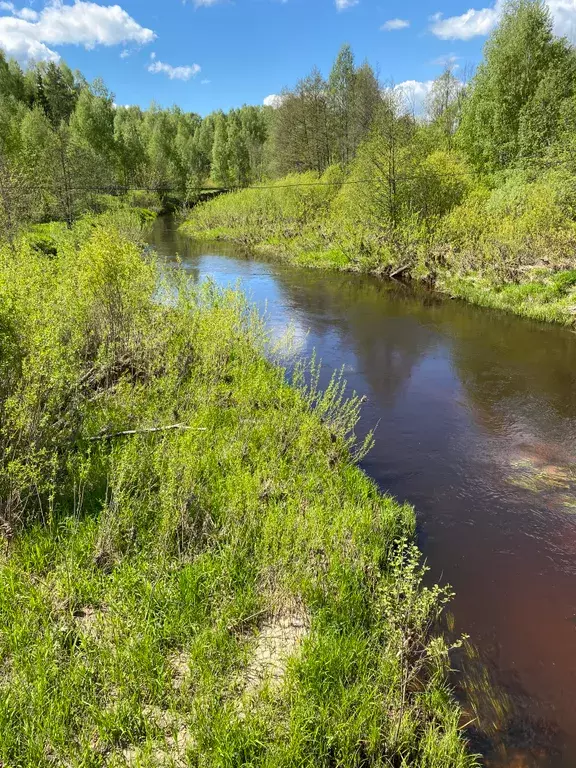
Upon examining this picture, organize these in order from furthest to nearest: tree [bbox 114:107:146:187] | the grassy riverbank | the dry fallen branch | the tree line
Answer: tree [bbox 114:107:146:187] < the tree line < the dry fallen branch < the grassy riverbank

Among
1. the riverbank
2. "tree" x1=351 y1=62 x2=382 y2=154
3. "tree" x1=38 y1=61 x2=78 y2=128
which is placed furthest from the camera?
"tree" x1=38 y1=61 x2=78 y2=128

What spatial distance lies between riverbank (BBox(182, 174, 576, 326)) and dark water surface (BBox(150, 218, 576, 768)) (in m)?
1.97

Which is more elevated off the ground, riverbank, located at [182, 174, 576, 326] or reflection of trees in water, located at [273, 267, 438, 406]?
riverbank, located at [182, 174, 576, 326]

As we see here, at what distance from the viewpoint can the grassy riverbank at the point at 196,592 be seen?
12.9 ft

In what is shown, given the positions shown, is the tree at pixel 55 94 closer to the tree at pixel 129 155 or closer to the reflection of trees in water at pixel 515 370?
the tree at pixel 129 155

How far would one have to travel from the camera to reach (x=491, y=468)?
959cm

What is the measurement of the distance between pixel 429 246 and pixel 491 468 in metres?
20.4

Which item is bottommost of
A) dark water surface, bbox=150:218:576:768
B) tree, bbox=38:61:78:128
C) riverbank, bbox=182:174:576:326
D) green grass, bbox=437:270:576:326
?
dark water surface, bbox=150:218:576:768

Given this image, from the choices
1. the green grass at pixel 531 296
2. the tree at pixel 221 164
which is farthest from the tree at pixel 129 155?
the green grass at pixel 531 296

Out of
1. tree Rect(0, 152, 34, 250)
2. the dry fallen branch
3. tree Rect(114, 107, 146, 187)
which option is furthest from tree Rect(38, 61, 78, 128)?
the dry fallen branch

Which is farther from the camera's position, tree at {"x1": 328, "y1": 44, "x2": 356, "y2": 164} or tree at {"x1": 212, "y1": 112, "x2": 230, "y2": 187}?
tree at {"x1": 212, "y1": 112, "x2": 230, "y2": 187}

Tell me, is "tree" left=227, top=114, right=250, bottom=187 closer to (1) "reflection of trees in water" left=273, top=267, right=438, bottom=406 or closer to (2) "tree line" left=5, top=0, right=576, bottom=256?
(2) "tree line" left=5, top=0, right=576, bottom=256

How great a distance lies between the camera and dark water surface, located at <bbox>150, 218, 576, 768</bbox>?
17.4ft

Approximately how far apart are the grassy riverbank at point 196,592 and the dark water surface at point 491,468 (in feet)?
2.16
